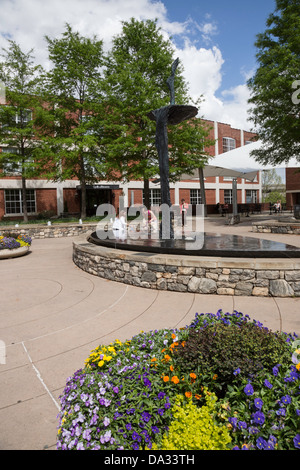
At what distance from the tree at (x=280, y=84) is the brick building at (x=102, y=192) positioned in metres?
2.71

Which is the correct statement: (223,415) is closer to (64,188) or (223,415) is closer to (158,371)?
(158,371)

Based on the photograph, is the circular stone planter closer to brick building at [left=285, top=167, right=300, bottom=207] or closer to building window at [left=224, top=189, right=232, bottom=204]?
building window at [left=224, top=189, right=232, bottom=204]

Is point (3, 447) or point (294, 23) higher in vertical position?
point (294, 23)

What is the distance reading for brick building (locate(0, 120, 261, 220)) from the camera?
25.2m

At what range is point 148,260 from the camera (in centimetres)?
643

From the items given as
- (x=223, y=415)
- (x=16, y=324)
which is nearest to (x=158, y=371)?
(x=223, y=415)

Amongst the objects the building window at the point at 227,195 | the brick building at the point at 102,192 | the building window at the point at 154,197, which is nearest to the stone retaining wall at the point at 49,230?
the brick building at the point at 102,192

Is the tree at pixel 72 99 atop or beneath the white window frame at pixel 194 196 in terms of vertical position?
atop

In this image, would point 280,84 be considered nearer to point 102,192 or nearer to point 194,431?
point 194,431

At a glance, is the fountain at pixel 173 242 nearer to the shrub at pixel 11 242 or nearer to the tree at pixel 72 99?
the shrub at pixel 11 242

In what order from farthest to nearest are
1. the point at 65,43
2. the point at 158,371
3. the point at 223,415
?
the point at 65,43 → the point at 158,371 → the point at 223,415

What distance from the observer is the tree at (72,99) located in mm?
19859

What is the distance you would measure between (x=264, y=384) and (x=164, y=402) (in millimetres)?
744

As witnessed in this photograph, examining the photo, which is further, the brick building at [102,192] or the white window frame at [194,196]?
the white window frame at [194,196]
